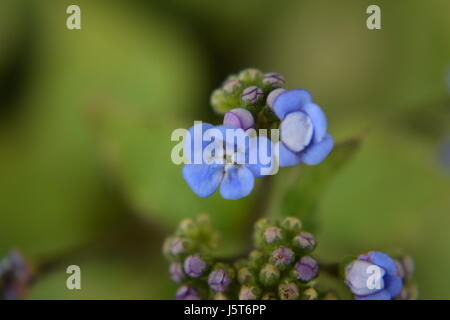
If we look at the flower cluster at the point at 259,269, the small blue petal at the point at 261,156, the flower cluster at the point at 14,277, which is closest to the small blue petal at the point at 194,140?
the small blue petal at the point at 261,156

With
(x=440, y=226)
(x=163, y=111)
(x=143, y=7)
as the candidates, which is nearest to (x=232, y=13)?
(x=143, y=7)

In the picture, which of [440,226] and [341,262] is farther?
[440,226]

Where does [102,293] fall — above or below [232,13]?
below

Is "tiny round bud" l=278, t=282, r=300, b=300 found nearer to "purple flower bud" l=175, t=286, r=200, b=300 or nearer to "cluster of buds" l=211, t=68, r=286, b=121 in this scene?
"purple flower bud" l=175, t=286, r=200, b=300

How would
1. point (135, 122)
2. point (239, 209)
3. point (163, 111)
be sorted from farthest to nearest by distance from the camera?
point (163, 111) → point (135, 122) → point (239, 209)

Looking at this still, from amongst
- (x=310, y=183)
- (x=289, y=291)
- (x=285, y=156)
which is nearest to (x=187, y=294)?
(x=289, y=291)

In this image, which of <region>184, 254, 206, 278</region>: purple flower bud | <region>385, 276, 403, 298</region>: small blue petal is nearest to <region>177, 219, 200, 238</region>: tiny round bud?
<region>184, 254, 206, 278</region>: purple flower bud
